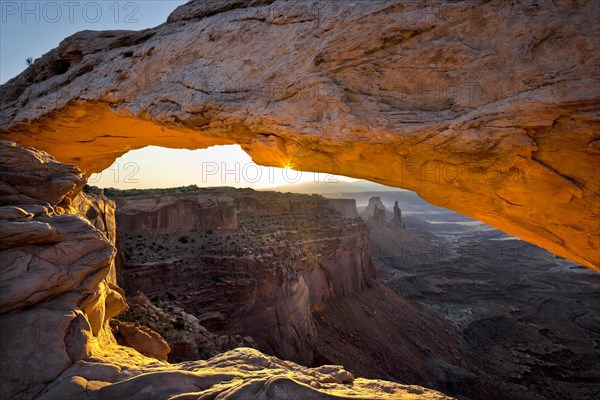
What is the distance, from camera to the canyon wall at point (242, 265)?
20.0 m

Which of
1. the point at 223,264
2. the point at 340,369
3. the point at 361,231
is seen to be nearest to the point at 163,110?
the point at 340,369

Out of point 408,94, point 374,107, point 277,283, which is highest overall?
point 408,94

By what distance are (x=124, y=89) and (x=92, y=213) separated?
4.15m

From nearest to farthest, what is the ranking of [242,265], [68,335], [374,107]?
[68,335] < [374,107] < [242,265]

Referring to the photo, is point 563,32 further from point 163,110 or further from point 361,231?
point 361,231

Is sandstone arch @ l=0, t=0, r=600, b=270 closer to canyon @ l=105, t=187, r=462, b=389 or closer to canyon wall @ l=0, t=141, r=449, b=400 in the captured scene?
canyon wall @ l=0, t=141, r=449, b=400


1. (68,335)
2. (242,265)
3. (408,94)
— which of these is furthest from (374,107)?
(242,265)

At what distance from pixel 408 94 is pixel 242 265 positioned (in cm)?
1750

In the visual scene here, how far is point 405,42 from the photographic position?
20.5ft

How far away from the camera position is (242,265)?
70.5 feet

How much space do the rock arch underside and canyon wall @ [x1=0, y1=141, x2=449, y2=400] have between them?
40 millimetres

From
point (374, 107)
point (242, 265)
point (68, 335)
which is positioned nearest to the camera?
point (68, 335)

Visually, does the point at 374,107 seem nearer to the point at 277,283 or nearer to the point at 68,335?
the point at 68,335

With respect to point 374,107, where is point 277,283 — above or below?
below
